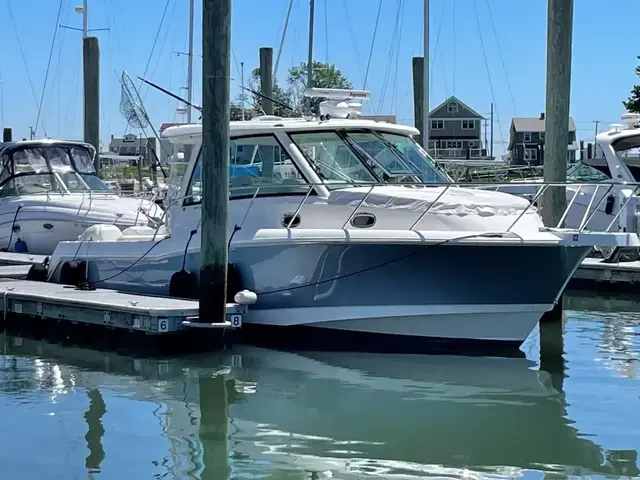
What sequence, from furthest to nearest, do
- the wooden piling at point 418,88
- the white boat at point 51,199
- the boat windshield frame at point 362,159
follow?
the wooden piling at point 418,88
the white boat at point 51,199
the boat windshield frame at point 362,159

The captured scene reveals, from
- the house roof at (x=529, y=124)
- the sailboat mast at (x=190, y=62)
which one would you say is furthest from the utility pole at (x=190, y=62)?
the house roof at (x=529, y=124)

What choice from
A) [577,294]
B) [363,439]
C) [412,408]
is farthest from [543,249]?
[577,294]

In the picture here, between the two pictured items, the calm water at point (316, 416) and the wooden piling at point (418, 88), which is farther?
the wooden piling at point (418, 88)

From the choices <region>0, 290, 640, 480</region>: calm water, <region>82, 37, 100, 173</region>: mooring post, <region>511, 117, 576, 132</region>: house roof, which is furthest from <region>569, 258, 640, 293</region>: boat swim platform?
<region>511, 117, 576, 132</region>: house roof

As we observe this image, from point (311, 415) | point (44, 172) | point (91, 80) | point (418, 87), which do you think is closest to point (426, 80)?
point (418, 87)

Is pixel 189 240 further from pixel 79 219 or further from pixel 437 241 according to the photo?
pixel 79 219

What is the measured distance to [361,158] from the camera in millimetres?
11141

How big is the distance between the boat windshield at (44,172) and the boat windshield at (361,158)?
761cm

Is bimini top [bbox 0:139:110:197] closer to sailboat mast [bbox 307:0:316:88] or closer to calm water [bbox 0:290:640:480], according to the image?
sailboat mast [bbox 307:0:316:88]

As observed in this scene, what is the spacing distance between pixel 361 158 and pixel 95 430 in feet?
15.7

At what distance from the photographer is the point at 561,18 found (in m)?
12.9

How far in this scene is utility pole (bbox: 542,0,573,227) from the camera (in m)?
12.9

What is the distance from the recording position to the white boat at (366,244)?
9.98m

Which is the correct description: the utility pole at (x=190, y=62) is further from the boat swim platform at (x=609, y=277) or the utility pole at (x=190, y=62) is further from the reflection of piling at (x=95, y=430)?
the reflection of piling at (x=95, y=430)
